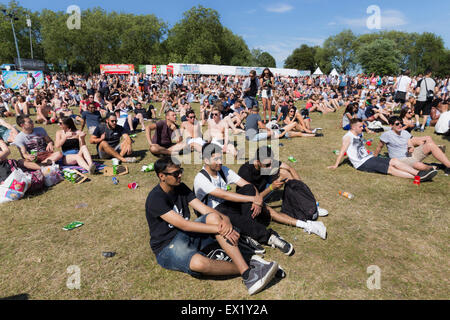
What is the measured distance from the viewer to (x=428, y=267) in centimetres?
340

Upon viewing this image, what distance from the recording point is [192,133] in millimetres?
8633

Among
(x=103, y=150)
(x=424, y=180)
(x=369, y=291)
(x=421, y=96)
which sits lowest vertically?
(x=369, y=291)

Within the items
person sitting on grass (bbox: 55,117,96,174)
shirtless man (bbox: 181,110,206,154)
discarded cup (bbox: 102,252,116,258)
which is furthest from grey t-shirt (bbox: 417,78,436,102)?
discarded cup (bbox: 102,252,116,258)

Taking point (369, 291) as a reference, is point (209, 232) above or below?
above

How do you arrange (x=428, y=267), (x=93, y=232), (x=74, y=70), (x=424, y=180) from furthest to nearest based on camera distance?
(x=74, y=70) < (x=424, y=180) < (x=93, y=232) < (x=428, y=267)

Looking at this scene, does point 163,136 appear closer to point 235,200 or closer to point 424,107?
point 235,200

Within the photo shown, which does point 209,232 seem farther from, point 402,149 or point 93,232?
point 402,149

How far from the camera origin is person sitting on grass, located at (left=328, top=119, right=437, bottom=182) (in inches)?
243

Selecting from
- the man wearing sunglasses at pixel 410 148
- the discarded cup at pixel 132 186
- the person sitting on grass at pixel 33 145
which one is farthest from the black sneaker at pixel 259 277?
the person sitting on grass at pixel 33 145

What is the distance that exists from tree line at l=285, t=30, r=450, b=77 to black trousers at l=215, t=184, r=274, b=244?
69.0 m

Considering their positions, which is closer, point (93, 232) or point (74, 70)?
point (93, 232)

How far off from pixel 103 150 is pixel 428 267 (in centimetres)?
793

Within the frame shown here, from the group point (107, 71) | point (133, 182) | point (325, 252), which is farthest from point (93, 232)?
point (107, 71)

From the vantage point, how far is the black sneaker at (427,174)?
5762 mm
